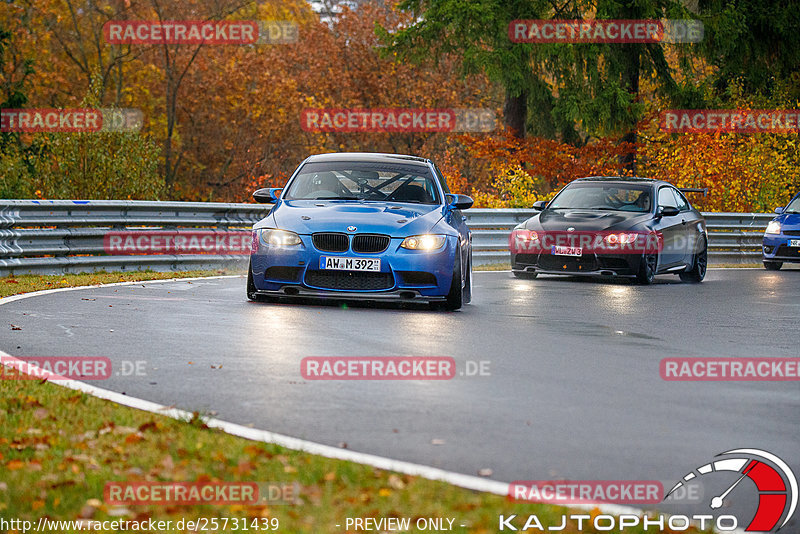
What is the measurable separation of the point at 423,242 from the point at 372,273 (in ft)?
2.12

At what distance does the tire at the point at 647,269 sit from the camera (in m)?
19.6

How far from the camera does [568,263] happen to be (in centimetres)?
1950

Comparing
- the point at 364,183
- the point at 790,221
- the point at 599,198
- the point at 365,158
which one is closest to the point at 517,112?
the point at 790,221

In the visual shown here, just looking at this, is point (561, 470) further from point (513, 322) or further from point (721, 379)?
point (513, 322)

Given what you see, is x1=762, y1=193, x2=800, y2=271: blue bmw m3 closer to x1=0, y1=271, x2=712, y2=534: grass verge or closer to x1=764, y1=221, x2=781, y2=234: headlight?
x1=764, y1=221, x2=781, y2=234: headlight

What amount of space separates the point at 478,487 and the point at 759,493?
53.6 inches

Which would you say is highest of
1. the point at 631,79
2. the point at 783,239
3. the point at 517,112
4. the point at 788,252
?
the point at 631,79

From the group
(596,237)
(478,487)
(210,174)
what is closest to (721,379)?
(478,487)

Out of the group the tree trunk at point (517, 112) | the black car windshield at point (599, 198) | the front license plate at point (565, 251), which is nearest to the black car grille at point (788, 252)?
the black car windshield at point (599, 198)

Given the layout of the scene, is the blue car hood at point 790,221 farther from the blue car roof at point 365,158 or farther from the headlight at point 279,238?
the headlight at point 279,238

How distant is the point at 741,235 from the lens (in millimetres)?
30672

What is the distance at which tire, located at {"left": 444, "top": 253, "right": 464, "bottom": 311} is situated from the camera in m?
13.9

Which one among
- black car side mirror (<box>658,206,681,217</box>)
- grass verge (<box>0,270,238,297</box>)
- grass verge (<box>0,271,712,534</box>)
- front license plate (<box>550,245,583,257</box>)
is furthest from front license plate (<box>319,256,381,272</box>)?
black car side mirror (<box>658,206,681,217</box>)

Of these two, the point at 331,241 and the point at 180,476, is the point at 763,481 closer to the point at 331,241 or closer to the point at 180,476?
the point at 180,476
